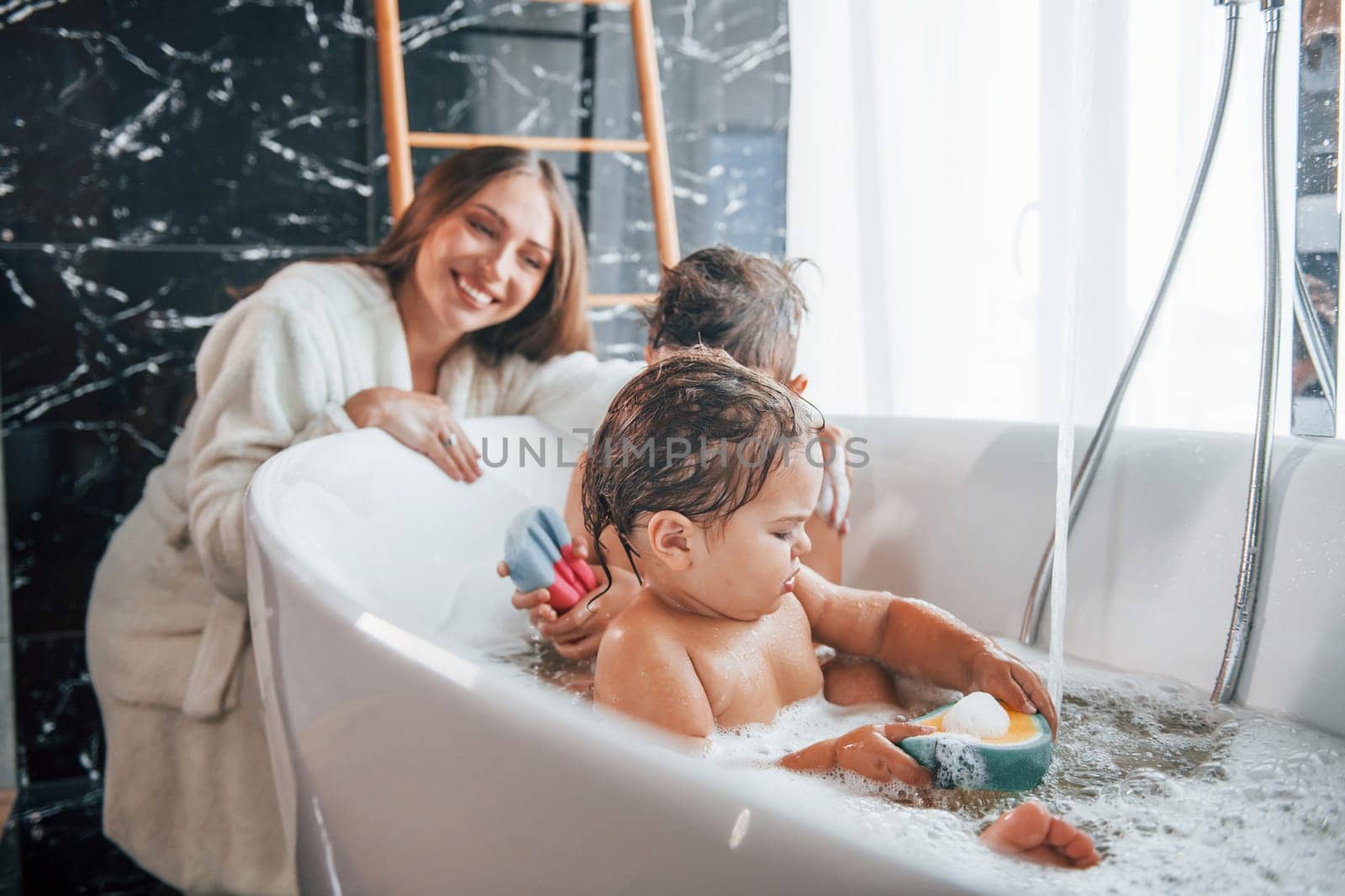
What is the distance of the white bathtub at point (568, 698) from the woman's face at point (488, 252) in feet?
0.77

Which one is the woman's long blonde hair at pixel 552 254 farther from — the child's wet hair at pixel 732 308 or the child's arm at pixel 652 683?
the child's arm at pixel 652 683

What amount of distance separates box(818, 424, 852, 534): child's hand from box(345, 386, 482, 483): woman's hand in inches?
19.4

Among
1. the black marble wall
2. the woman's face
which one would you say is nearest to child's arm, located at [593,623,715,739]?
the woman's face

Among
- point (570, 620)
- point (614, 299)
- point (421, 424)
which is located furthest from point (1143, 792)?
point (614, 299)

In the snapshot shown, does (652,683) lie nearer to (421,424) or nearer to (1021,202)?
(421,424)

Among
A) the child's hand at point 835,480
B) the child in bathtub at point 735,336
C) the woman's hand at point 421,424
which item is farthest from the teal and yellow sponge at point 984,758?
the woman's hand at point 421,424

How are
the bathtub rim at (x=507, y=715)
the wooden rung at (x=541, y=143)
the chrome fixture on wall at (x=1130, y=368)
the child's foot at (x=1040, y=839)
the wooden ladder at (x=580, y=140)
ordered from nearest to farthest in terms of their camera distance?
1. the bathtub rim at (x=507, y=715)
2. the child's foot at (x=1040, y=839)
3. the chrome fixture on wall at (x=1130, y=368)
4. the wooden ladder at (x=580, y=140)
5. the wooden rung at (x=541, y=143)

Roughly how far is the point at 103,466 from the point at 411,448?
934mm

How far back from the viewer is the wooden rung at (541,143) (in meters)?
2.21

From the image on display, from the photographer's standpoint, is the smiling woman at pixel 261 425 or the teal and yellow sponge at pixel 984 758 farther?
the smiling woman at pixel 261 425

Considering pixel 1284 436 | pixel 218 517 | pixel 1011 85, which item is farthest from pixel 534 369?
pixel 1284 436

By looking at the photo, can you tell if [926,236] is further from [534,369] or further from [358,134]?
[358,134]

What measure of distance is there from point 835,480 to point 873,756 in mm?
671

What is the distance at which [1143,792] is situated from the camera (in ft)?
3.10
